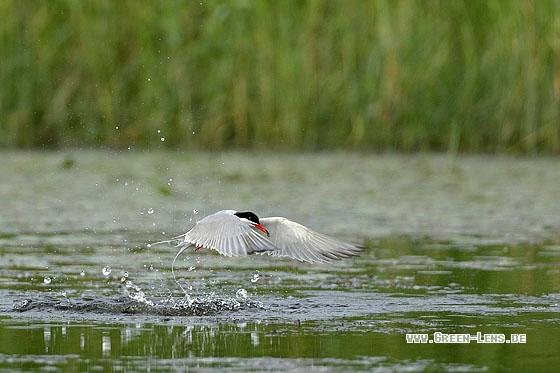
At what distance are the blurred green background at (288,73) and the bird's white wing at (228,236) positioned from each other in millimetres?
9083

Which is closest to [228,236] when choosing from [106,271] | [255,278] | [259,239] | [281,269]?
[259,239]

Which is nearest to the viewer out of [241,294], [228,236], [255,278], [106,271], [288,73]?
[228,236]

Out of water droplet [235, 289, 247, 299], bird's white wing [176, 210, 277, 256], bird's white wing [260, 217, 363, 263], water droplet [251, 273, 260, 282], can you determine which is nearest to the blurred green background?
water droplet [251, 273, 260, 282]

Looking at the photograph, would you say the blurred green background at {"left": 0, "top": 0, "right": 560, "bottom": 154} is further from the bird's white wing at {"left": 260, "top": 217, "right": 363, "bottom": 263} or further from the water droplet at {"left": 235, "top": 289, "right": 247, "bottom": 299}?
the water droplet at {"left": 235, "top": 289, "right": 247, "bottom": 299}

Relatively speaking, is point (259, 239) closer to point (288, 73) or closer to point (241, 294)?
point (241, 294)

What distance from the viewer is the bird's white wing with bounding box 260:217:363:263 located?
304 inches

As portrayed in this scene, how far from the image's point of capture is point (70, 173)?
15086 millimetres

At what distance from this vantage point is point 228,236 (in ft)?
23.7

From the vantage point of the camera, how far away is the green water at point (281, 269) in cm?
599

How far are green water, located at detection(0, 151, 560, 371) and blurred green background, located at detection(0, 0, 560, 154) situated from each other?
50cm

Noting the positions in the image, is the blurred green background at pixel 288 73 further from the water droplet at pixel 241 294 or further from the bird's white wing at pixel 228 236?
the bird's white wing at pixel 228 236

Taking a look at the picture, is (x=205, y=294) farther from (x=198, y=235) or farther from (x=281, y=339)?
(x=281, y=339)

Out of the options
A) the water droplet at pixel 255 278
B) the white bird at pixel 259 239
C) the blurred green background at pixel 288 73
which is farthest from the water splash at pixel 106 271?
the blurred green background at pixel 288 73

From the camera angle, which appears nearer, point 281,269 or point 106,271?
point 106,271
